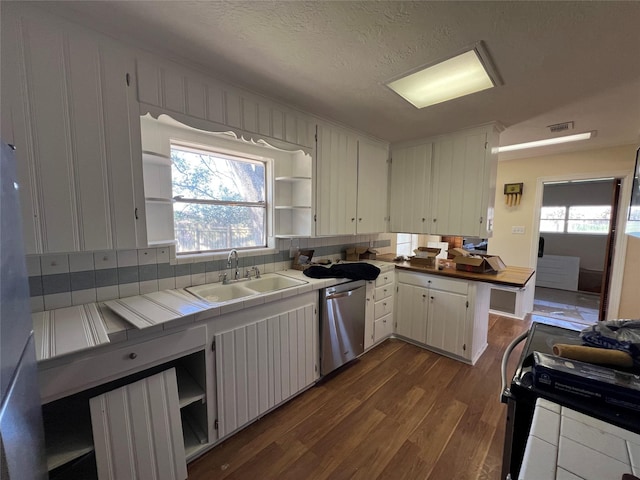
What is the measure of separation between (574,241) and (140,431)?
806 centimetres

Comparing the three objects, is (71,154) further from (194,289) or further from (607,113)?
(607,113)

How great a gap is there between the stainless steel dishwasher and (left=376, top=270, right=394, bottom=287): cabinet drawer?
29cm

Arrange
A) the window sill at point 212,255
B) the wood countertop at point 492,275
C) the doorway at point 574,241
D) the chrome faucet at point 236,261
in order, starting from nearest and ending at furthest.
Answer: the window sill at point 212,255, the chrome faucet at point 236,261, the wood countertop at point 492,275, the doorway at point 574,241

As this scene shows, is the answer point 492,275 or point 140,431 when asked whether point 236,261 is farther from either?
point 492,275

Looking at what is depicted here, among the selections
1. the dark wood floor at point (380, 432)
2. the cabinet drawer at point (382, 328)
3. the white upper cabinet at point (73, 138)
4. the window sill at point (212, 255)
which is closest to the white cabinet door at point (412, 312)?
the cabinet drawer at point (382, 328)

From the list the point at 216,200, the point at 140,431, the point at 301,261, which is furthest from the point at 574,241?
the point at 140,431

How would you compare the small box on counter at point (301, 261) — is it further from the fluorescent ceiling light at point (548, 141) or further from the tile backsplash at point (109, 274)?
the fluorescent ceiling light at point (548, 141)

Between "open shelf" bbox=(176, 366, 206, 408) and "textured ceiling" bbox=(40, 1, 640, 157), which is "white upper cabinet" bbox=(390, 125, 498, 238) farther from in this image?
"open shelf" bbox=(176, 366, 206, 408)

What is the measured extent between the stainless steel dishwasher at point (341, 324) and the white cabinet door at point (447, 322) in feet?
2.61

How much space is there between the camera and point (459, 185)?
281cm

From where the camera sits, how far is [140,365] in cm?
128

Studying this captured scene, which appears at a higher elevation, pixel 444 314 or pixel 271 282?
pixel 271 282

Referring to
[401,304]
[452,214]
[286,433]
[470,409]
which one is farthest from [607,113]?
[286,433]

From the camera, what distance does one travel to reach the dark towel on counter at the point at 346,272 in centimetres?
230
